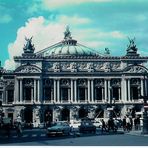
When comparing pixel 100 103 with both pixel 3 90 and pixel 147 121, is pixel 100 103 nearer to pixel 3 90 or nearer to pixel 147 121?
pixel 3 90

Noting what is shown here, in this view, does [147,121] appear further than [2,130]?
No

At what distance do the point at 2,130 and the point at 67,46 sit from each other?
52.4 metres

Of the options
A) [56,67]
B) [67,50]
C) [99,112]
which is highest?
[67,50]

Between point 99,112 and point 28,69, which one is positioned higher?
point 28,69

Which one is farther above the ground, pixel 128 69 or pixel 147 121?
pixel 128 69

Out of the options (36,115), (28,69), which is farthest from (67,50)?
(36,115)

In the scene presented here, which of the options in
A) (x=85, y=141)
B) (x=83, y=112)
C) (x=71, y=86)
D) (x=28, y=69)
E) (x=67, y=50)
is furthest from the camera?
(x=67, y=50)

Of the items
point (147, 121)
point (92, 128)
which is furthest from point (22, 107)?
point (147, 121)

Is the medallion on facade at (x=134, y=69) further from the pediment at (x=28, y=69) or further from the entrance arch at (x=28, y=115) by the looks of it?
the entrance arch at (x=28, y=115)

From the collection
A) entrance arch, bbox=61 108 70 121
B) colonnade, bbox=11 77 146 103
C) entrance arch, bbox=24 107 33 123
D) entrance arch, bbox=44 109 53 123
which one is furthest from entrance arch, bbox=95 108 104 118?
entrance arch, bbox=24 107 33 123

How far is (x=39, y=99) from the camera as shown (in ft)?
264

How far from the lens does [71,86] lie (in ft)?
268

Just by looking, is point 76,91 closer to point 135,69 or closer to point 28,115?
point 28,115

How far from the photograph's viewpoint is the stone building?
8050 centimetres
